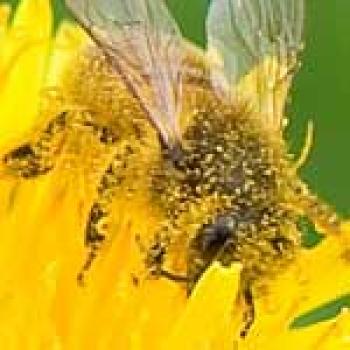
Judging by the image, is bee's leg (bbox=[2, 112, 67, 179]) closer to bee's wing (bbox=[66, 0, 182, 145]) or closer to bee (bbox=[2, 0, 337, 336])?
bee (bbox=[2, 0, 337, 336])

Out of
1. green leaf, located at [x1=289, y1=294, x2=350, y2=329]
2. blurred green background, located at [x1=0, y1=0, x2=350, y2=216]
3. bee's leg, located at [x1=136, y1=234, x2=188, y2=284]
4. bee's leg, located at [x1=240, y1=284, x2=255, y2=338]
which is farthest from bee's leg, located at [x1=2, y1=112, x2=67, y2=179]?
blurred green background, located at [x1=0, y1=0, x2=350, y2=216]

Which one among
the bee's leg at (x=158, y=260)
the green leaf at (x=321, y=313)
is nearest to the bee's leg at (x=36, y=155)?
the bee's leg at (x=158, y=260)

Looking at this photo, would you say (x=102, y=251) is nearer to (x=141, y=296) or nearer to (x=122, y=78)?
(x=141, y=296)

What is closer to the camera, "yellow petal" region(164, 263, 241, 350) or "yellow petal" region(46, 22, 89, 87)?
"yellow petal" region(164, 263, 241, 350)

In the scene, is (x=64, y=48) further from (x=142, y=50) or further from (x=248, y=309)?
(x=248, y=309)

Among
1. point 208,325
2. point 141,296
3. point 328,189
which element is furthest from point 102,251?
point 328,189
